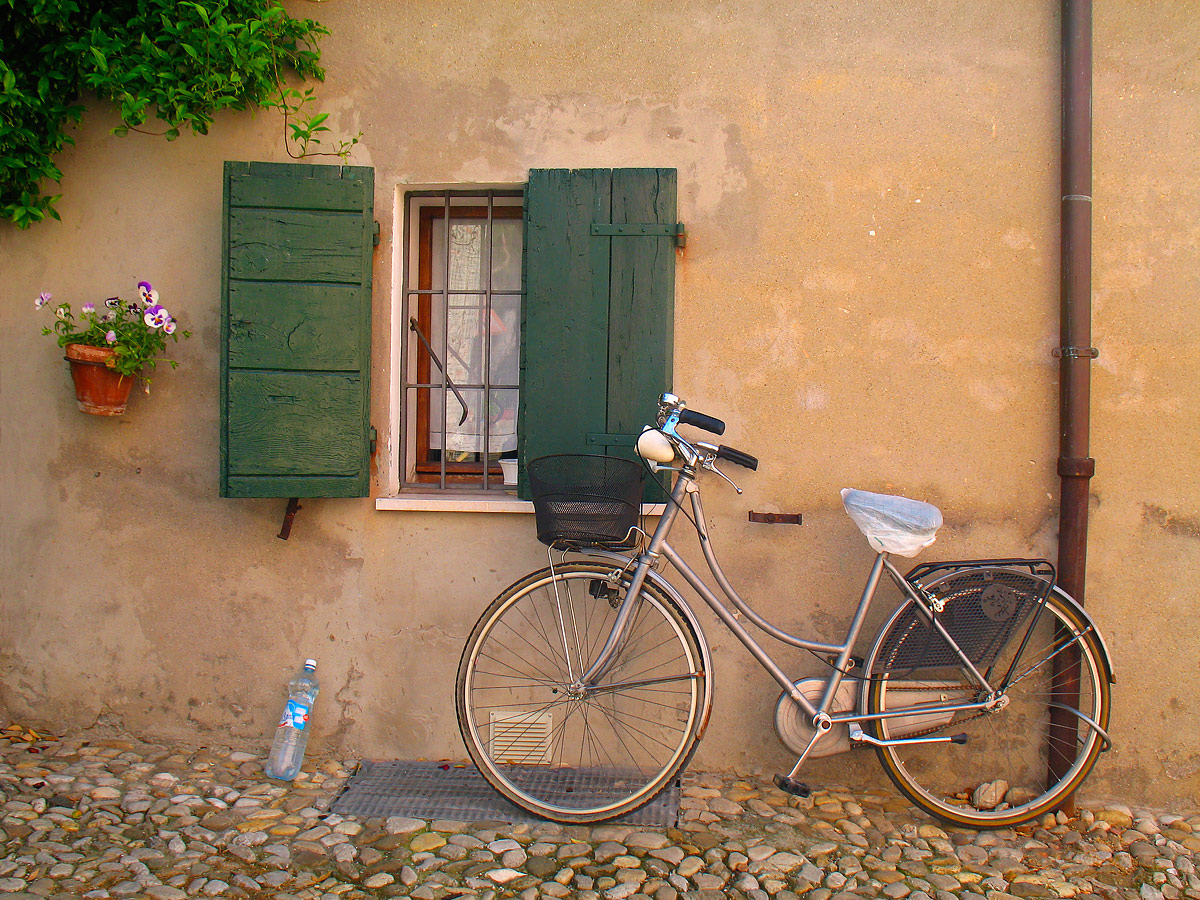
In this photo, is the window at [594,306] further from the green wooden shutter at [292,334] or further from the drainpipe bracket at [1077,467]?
the drainpipe bracket at [1077,467]

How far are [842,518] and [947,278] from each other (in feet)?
3.63

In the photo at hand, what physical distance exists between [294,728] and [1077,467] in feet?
11.3

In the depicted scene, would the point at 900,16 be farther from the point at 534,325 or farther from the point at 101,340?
the point at 101,340

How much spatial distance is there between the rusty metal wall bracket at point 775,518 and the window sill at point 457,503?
39cm

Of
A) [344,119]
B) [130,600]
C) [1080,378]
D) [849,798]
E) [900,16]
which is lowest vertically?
[849,798]

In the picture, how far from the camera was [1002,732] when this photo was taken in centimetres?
344

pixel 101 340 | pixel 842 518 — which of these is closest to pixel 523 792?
pixel 842 518

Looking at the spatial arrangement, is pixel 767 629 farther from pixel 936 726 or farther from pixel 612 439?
pixel 612 439

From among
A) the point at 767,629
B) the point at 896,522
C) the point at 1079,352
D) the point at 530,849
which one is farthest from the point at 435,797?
the point at 1079,352

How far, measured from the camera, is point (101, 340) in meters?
3.46

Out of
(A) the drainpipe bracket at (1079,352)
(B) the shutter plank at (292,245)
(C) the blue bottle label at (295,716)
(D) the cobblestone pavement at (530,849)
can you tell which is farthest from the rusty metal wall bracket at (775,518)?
(C) the blue bottle label at (295,716)

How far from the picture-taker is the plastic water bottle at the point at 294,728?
350 centimetres

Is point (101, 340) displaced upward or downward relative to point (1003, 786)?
upward

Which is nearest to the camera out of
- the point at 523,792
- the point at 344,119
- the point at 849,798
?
the point at 523,792
